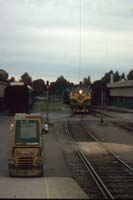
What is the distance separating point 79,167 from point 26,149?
14.9ft

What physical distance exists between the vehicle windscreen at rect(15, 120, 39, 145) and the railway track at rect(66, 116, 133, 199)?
8.37ft

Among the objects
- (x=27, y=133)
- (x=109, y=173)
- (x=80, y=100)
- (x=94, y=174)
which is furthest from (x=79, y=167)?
(x=80, y=100)

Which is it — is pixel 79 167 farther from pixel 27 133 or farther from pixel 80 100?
pixel 80 100

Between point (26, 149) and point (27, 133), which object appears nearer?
point (26, 149)

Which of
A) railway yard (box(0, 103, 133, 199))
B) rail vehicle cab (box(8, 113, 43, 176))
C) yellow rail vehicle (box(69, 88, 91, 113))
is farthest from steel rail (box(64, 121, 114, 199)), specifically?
yellow rail vehicle (box(69, 88, 91, 113))

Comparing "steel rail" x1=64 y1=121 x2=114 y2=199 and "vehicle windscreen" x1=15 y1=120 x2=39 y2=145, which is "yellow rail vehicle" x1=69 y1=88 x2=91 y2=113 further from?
"vehicle windscreen" x1=15 y1=120 x2=39 y2=145

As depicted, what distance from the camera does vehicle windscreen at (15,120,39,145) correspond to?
70.8 feet

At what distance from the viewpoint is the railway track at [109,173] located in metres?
18.7

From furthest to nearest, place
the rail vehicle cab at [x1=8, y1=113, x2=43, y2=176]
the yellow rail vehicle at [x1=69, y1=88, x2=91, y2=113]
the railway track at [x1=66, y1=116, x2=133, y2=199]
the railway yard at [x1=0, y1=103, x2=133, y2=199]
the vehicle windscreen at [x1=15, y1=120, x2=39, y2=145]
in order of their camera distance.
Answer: the yellow rail vehicle at [x1=69, y1=88, x2=91, y2=113] → the vehicle windscreen at [x1=15, y1=120, x2=39, y2=145] → the rail vehicle cab at [x1=8, y1=113, x2=43, y2=176] → the railway track at [x1=66, y1=116, x2=133, y2=199] → the railway yard at [x1=0, y1=103, x2=133, y2=199]

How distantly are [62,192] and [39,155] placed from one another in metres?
3.98

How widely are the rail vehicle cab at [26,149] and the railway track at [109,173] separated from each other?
2.16 meters

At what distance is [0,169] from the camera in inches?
965

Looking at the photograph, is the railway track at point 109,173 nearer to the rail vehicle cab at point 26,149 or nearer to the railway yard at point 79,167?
the railway yard at point 79,167

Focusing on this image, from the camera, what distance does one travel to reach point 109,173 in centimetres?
2342
